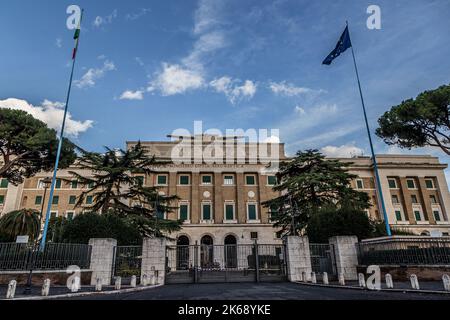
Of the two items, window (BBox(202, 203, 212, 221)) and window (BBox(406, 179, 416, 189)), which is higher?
window (BBox(406, 179, 416, 189))

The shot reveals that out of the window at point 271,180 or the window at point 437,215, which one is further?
the window at point 437,215

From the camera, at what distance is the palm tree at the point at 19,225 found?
2041 centimetres

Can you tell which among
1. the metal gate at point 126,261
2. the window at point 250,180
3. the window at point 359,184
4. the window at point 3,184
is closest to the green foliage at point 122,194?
the metal gate at point 126,261

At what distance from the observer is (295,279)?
14719mm

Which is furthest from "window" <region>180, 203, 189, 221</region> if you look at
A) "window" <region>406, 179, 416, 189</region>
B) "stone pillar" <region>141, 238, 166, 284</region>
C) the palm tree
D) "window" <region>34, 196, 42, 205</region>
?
"window" <region>406, 179, 416, 189</region>

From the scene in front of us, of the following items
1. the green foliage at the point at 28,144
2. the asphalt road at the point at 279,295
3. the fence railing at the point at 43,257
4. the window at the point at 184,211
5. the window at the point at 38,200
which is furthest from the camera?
the window at the point at 38,200

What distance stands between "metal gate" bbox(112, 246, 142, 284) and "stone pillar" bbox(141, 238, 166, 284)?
2.79ft

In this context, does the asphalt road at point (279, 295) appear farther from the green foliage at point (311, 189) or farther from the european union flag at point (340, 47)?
the european union flag at point (340, 47)

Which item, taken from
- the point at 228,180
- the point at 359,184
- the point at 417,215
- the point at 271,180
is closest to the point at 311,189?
the point at 271,180

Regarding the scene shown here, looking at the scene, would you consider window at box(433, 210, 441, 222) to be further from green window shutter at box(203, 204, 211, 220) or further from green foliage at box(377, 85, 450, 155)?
green window shutter at box(203, 204, 211, 220)

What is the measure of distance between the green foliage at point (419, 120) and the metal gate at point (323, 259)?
36.7 ft

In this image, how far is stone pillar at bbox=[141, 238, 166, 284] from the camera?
14148 mm
